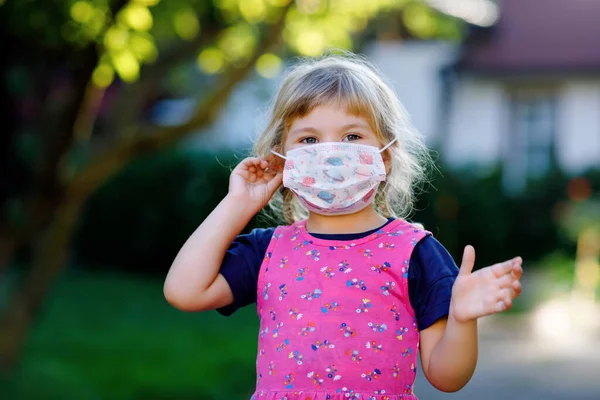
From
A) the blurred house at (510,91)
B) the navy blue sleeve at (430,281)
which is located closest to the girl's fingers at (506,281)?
the navy blue sleeve at (430,281)

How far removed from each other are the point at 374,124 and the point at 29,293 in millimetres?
5039

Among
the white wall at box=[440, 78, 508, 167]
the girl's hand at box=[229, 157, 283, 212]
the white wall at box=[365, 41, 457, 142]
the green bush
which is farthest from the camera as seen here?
the white wall at box=[365, 41, 457, 142]

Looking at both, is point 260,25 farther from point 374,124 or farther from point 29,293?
point 374,124

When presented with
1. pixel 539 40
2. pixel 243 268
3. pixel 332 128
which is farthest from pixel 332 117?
pixel 539 40

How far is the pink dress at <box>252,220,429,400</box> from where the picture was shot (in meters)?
2.65

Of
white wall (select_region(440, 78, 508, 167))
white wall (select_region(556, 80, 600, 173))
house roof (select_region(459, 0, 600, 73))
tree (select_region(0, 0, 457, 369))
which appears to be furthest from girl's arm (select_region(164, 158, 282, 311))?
white wall (select_region(556, 80, 600, 173))

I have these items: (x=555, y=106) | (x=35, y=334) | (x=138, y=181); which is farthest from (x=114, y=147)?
(x=555, y=106)

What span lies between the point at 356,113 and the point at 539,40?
15727 millimetres

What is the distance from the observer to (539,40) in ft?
58.3

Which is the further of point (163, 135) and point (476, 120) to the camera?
point (476, 120)

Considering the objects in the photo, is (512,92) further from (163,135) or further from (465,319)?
(465,319)

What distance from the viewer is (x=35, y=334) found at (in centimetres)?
1010

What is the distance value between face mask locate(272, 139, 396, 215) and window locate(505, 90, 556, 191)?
14.6 meters

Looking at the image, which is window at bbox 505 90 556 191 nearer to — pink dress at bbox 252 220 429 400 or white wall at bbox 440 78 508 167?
white wall at bbox 440 78 508 167
